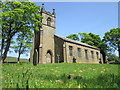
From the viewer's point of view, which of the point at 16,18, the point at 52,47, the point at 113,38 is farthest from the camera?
the point at 113,38

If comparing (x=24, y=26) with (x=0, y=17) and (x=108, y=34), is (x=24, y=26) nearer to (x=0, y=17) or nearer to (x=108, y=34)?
(x=0, y=17)

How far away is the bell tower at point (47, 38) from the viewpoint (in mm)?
27528

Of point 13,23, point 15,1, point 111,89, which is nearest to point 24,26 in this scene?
point 13,23

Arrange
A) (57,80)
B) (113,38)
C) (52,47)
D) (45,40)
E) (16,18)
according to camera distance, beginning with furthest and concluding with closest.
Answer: (113,38) → (52,47) → (45,40) → (16,18) → (57,80)

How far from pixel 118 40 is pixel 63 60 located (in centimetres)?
2885

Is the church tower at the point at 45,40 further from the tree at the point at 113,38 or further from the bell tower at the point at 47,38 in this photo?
the tree at the point at 113,38

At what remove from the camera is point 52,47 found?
99.9ft

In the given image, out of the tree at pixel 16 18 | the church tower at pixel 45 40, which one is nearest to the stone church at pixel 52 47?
the church tower at pixel 45 40

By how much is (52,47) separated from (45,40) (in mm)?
2965

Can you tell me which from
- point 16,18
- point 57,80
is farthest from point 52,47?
point 57,80

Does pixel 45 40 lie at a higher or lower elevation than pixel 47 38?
lower

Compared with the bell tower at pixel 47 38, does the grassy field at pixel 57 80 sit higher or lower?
lower

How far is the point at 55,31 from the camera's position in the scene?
32750 mm

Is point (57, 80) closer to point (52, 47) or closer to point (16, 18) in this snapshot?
point (16, 18)
